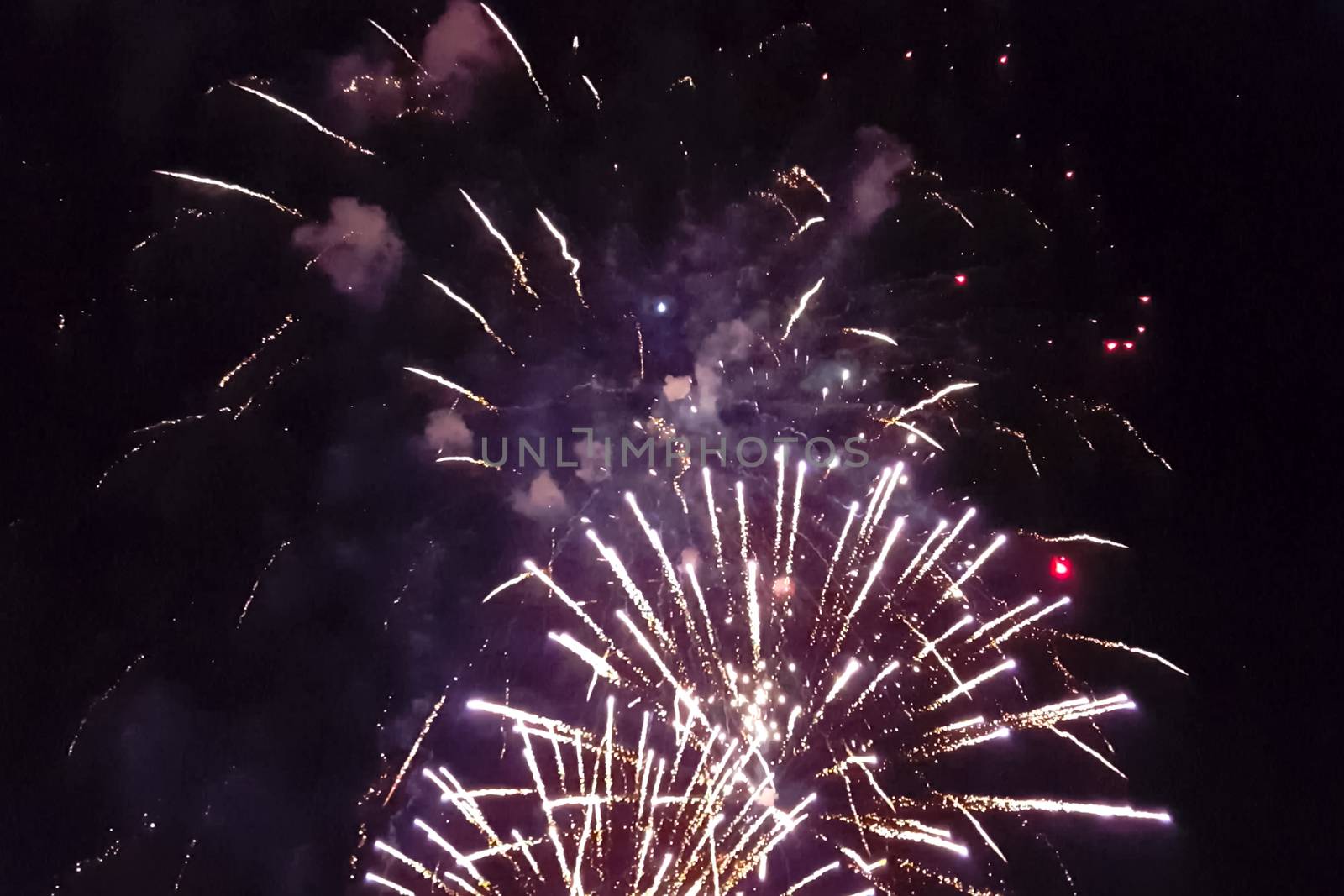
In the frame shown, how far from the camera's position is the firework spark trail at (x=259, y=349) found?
20.9 feet

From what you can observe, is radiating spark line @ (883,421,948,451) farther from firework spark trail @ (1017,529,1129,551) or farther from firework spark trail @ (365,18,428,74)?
firework spark trail @ (365,18,428,74)

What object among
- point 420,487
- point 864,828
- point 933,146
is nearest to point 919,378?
point 933,146

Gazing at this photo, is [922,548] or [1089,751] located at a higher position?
[922,548]

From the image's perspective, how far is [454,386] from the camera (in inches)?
267

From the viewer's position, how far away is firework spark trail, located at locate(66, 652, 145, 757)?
20.9 feet

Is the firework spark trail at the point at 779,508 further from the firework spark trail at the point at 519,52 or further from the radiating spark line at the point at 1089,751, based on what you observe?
the firework spark trail at the point at 519,52

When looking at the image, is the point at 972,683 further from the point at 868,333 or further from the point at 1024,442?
the point at 868,333

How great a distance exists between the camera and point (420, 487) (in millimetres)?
6824

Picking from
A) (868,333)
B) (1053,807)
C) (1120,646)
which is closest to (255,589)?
(868,333)

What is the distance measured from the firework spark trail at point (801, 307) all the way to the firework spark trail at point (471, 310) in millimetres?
2477

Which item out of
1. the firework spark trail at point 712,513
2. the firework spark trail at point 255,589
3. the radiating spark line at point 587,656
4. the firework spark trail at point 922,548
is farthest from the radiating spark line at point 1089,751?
the firework spark trail at point 255,589

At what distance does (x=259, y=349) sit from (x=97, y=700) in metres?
3.29

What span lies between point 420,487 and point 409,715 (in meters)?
2.07

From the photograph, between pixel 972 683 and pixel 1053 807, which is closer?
pixel 972 683
